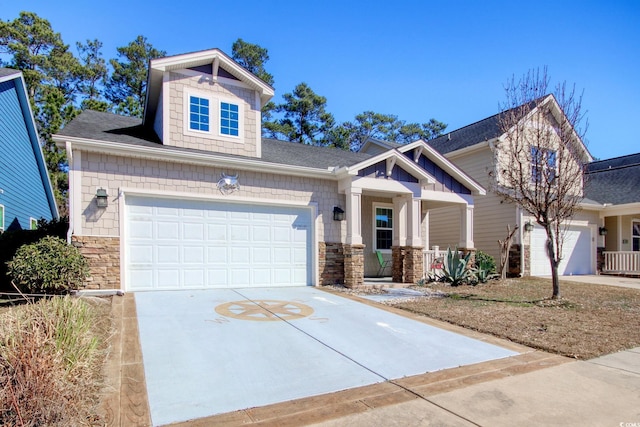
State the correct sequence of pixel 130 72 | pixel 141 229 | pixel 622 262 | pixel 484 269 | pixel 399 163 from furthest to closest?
pixel 130 72, pixel 622 262, pixel 484 269, pixel 399 163, pixel 141 229

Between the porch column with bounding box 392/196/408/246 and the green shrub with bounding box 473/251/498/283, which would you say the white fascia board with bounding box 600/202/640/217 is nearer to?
the green shrub with bounding box 473/251/498/283

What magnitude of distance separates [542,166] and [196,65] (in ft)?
29.8

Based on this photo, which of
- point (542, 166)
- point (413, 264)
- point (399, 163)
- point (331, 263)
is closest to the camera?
point (542, 166)

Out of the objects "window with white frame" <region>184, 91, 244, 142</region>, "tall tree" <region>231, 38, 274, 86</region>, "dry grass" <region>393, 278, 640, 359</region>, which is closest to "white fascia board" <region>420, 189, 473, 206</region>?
"dry grass" <region>393, 278, 640, 359</region>

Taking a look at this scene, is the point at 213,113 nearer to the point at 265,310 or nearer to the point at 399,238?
the point at 265,310

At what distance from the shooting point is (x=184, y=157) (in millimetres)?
9117

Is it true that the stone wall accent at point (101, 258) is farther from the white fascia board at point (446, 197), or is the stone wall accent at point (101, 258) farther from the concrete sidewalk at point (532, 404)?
the white fascia board at point (446, 197)

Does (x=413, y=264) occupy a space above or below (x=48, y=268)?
below

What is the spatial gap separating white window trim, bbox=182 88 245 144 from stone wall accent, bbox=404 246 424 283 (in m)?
6.01

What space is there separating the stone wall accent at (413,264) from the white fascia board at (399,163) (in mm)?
2164

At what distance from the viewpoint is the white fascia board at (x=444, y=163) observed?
475 inches

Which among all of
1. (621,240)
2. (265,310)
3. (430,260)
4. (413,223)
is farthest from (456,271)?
(621,240)

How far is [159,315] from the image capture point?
660cm

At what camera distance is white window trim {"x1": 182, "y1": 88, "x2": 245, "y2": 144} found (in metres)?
9.91
